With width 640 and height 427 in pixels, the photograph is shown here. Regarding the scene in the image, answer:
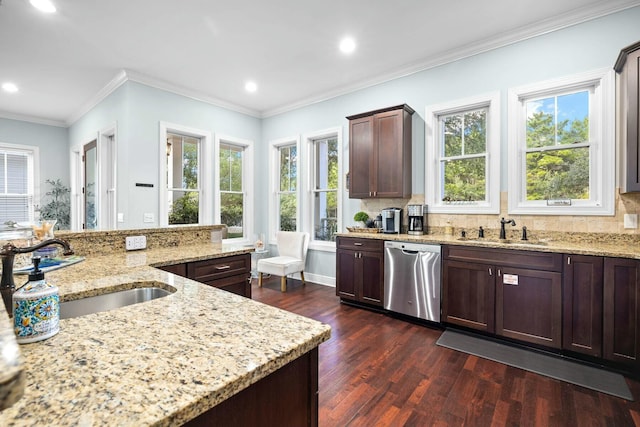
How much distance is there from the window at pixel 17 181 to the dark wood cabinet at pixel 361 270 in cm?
605

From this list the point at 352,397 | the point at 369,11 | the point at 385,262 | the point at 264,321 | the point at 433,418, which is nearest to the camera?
the point at 264,321

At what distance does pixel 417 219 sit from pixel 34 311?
3.42 m

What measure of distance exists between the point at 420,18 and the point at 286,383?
128 inches

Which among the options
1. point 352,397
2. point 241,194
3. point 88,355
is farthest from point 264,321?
point 241,194

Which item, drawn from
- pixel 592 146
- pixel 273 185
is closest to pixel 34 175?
pixel 273 185

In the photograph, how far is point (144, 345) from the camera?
79cm

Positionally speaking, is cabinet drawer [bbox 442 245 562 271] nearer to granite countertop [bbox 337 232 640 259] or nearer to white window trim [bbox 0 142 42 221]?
granite countertop [bbox 337 232 640 259]

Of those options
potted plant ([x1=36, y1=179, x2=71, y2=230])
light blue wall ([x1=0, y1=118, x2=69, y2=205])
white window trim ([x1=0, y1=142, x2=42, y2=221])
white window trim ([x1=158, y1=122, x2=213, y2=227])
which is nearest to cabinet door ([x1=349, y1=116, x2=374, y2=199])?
white window trim ([x1=158, y1=122, x2=213, y2=227])

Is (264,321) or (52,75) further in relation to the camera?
(52,75)

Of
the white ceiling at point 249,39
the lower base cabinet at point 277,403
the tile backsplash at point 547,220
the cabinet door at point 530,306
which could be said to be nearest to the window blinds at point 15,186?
the white ceiling at point 249,39

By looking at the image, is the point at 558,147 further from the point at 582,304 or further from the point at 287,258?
the point at 287,258

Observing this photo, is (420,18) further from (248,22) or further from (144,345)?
(144,345)

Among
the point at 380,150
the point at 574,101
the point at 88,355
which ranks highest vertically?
the point at 574,101

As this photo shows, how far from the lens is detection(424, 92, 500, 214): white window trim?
3229 millimetres
